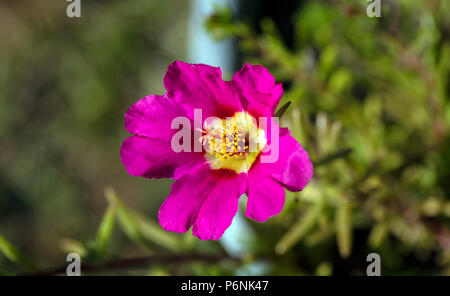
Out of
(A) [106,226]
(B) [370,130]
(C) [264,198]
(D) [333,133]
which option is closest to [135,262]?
(A) [106,226]

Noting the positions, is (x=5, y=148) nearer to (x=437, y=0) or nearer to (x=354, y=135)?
(x=354, y=135)

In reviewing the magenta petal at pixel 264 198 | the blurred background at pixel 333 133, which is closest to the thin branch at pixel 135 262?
the blurred background at pixel 333 133

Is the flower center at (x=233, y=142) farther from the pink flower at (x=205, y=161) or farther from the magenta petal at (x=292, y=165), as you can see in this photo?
the magenta petal at (x=292, y=165)

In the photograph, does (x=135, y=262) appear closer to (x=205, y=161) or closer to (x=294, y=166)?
(x=205, y=161)

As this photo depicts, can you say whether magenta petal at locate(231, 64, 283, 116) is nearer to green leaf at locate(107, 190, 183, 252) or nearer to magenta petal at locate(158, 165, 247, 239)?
magenta petal at locate(158, 165, 247, 239)
